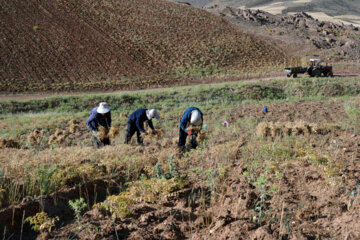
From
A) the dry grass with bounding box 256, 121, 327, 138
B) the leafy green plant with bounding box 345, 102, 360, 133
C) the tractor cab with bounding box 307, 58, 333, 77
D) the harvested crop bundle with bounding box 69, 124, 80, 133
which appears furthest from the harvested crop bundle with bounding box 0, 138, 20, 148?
the tractor cab with bounding box 307, 58, 333, 77

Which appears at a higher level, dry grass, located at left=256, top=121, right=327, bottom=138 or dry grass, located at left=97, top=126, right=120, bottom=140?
dry grass, located at left=97, top=126, right=120, bottom=140

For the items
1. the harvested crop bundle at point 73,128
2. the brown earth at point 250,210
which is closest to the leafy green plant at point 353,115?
the brown earth at point 250,210

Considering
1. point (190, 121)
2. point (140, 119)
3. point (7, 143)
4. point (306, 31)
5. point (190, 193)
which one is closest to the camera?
point (190, 193)

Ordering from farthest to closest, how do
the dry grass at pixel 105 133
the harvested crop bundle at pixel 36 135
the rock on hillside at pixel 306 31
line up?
the rock on hillside at pixel 306 31
the harvested crop bundle at pixel 36 135
the dry grass at pixel 105 133

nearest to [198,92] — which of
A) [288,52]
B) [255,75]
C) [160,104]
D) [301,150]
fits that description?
[160,104]

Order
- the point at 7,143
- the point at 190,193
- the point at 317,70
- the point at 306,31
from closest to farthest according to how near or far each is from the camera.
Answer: the point at 190,193
the point at 7,143
the point at 317,70
the point at 306,31

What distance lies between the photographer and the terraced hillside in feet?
81.8

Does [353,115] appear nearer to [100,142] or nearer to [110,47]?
[100,142]

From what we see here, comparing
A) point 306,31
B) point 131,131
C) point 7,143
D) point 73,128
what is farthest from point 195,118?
point 306,31

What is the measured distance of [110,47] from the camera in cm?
3152

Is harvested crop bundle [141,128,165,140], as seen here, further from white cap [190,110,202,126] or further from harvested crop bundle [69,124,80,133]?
harvested crop bundle [69,124,80,133]

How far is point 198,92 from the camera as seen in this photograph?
18.8m

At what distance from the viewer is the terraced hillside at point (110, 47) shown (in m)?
24.9

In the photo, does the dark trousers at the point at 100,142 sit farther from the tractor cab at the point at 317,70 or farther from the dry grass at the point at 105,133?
the tractor cab at the point at 317,70
